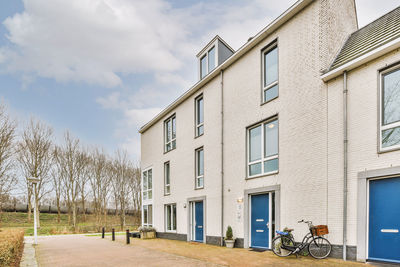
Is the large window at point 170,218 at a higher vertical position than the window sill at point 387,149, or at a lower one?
lower

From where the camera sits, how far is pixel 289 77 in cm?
923

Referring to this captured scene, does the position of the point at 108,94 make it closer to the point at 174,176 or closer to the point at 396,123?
the point at 174,176

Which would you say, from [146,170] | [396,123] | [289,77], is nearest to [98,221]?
[146,170]

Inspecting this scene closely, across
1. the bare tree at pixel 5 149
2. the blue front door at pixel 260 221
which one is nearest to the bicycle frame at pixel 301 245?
the blue front door at pixel 260 221

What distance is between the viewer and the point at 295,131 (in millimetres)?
8773

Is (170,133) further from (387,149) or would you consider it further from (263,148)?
(387,149)

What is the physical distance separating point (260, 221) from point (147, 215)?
12091 mm

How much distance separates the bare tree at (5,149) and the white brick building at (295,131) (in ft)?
33.8

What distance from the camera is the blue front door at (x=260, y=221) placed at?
9.49 m

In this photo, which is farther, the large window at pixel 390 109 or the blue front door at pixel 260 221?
the blue front door at pixel 260 221

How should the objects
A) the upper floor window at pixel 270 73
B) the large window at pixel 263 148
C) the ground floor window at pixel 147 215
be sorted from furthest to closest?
the ground floor window at pixel 147 215 → the upper floor window at pixel 270 73 → the large window at pixel 263 148

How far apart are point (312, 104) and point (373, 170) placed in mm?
2700

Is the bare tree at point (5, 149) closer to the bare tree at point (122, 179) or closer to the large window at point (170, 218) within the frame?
the large window at point (170, 218)

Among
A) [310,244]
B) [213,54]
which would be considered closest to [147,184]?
[213,54]
